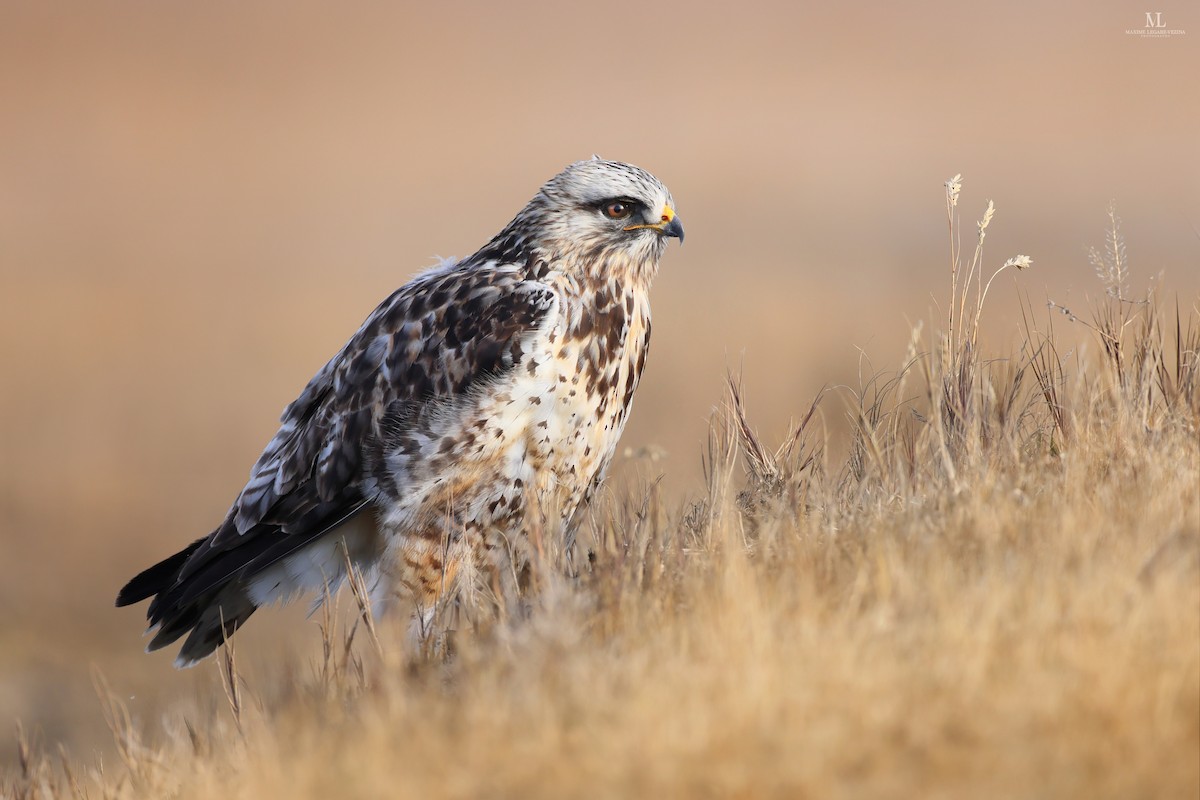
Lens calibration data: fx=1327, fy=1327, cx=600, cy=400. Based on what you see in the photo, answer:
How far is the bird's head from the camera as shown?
466 cm

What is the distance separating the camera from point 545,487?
4.27m

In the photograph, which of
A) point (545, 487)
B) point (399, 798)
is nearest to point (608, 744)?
point (399, 798)

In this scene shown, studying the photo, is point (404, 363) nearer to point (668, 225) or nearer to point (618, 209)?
point (618, 209)

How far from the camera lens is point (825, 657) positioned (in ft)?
8.18

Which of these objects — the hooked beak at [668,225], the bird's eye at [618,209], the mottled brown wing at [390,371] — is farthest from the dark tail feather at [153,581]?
the hooked beak at [668,225]

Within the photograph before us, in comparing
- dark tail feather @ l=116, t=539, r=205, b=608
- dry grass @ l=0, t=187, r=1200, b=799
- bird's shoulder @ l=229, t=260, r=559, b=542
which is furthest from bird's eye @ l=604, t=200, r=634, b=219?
dark tail feather @ l=116, t=539, r=205, b=608

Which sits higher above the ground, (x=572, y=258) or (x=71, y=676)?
(x=572, y=258)

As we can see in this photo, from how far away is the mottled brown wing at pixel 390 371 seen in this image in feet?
14.5

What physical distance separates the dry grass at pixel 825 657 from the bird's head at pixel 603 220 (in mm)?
1196

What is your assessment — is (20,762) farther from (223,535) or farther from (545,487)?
(545,487)

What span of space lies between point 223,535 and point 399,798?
2.61 meters

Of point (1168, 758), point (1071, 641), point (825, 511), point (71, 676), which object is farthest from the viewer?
point (71, 676)

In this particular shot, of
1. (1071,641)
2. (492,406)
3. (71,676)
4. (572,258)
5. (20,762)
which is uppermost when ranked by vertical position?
(572,258)

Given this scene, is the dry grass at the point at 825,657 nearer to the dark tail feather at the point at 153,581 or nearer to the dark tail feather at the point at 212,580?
the dark tail feather at the point at 212,580
